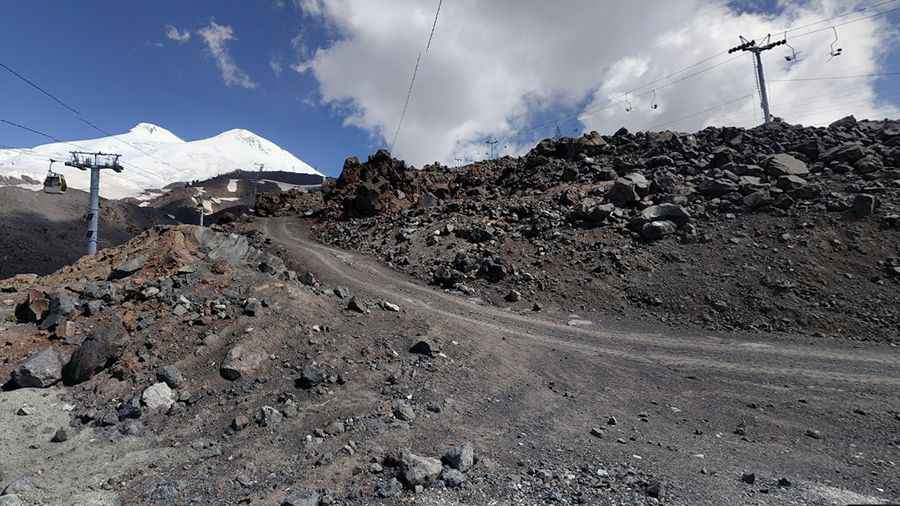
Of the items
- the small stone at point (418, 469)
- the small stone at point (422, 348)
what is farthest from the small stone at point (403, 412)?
the small stone at point (422, 348)

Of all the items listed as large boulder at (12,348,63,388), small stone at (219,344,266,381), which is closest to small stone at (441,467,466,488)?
small stone at (219,344,266,381)

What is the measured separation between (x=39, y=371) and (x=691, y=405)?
13.5 meters

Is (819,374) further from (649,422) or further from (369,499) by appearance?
(369,499)

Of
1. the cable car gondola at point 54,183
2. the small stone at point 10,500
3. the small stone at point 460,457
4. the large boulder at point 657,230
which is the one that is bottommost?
the small stone at point 460,457

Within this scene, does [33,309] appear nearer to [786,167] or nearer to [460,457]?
[460,457]

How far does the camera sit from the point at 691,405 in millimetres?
9055

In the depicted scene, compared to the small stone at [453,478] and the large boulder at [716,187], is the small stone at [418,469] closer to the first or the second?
the small stone at [453,478]

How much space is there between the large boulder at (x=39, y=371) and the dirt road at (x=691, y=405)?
736cm

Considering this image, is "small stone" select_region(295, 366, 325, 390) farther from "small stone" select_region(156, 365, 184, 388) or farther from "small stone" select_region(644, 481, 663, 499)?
"small stone" select_region(644, 481, 663, 499)

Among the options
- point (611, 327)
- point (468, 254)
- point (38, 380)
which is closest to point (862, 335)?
point (611, 327)

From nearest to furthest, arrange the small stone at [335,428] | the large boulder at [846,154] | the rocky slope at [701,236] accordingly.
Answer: the small stone at [335,428]
the rocky slope at [701,236]
the large boulder at [846,154]

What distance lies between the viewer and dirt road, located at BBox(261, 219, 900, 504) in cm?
605

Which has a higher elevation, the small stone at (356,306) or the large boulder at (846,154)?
the large boulder at (846,154)

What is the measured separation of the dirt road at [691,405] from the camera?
6051 millimetres
